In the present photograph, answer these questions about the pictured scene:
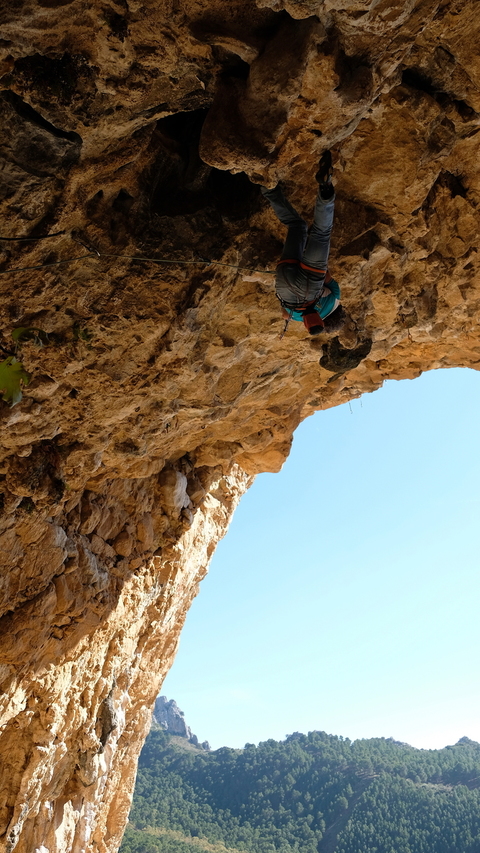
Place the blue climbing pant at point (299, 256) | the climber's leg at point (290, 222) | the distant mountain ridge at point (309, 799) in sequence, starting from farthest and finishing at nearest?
1. the distant mountain ridge at point (309, 799)
2. the climber's leg at point (290, 222)
3. the blue climbing pant at point (299, 256)

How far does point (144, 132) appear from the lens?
3740mm

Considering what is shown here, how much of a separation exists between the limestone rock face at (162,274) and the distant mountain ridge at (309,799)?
41.2 meters

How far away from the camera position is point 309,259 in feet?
12.8

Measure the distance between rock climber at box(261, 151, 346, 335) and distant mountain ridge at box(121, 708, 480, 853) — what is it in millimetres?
46240

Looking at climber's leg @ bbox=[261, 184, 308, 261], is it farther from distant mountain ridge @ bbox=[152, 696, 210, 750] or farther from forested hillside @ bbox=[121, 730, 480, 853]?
distant mountain ridge @ bbox=[152, 696, 210, 750]

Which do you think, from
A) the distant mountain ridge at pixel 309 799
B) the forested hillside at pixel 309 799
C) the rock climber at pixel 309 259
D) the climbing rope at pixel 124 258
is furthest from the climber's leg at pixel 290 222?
the distant mountain ridge at pixel 309 799

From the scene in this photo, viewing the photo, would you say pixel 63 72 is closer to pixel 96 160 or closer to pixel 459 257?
pixel 96 160

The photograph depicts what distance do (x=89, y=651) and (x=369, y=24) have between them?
7.58 meters

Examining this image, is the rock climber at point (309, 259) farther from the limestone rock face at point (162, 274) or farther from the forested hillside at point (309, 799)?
the forested hillside at point (309, 799)

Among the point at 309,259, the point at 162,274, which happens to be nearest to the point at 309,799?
the point at 162,274

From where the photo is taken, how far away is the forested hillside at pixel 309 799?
161ft

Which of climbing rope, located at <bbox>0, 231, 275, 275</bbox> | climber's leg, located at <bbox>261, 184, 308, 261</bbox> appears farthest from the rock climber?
climbing rope, located at <bbox>0, 231, 275, 275</bbox>

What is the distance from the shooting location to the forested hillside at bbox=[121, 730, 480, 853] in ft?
161

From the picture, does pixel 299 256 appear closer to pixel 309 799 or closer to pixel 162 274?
pixel 162 274
